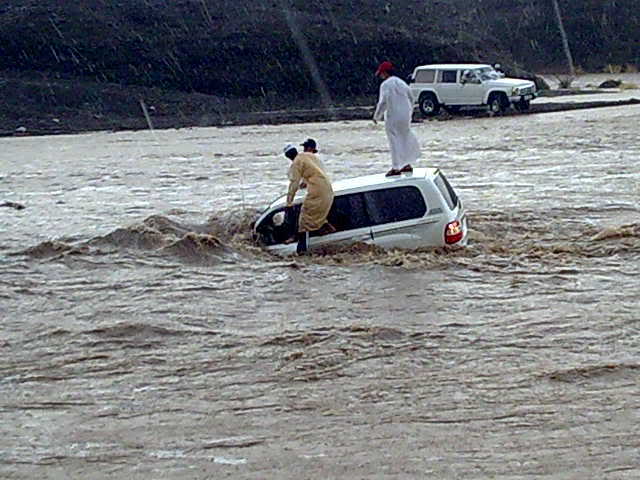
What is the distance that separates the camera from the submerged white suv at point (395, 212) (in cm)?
1123

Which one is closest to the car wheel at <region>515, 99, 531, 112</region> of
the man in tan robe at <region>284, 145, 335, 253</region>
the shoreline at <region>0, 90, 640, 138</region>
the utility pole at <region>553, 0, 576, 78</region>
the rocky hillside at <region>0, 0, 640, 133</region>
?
the shoreline at <region>0, 90, 640, 138</region>

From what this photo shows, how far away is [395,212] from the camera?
11.4 metres

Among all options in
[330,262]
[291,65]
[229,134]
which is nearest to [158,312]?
[330,262]

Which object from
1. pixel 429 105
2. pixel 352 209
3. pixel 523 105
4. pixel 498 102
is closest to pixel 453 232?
pixel 352 209

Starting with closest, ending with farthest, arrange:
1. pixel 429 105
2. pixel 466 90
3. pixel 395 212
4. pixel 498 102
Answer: pixel 395 212 → pixel 498 102 → pixel 466 90 → pixel 429 105

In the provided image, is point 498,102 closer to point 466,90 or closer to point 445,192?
point 466,90

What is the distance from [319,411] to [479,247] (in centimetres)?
573

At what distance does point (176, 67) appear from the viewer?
1989 inches

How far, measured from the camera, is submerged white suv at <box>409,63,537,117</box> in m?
34.7

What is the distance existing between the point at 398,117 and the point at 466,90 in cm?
2230

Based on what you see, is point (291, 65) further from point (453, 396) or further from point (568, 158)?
point (453, 396)

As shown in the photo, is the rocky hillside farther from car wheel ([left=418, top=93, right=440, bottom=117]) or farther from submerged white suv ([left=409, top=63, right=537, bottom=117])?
submerged white suv ([left=409, top=63, right=537, bottom=117])

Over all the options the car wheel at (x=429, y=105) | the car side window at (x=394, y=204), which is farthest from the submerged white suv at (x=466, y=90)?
the car side window at (x=394, y=204)

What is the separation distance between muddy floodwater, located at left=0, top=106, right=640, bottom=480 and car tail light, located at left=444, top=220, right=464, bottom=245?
209mm
